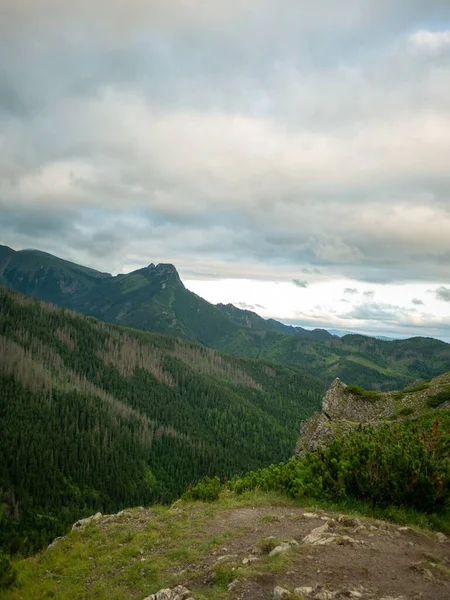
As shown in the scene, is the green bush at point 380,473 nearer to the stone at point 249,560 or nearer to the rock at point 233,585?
the stone at point 249,560

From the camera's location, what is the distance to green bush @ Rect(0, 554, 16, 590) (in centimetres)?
1538

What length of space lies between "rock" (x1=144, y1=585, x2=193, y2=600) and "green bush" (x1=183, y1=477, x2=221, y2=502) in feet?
35.1

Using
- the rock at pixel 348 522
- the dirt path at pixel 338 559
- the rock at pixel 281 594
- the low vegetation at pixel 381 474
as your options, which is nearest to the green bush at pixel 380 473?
the low vegetation at pixel 381 474

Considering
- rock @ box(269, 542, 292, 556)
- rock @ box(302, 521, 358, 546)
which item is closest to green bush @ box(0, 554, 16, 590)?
rock @ box(269, 542, 292, 556)

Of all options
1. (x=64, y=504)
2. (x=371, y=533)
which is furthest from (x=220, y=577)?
(x=64, y=504)

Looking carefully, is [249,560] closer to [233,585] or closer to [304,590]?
[233,585]

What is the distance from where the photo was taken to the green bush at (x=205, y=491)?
883 inches

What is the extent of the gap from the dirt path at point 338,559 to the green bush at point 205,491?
210 inches

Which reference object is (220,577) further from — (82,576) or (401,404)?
(401,404)

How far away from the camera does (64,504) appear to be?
556 ft

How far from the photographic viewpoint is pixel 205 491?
2269cm

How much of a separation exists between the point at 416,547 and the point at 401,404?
2415 cm

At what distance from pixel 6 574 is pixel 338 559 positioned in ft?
43.7

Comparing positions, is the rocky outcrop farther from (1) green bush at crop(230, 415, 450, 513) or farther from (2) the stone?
(2) the stone
